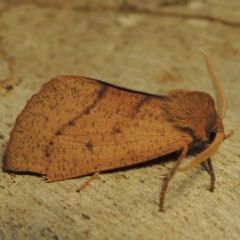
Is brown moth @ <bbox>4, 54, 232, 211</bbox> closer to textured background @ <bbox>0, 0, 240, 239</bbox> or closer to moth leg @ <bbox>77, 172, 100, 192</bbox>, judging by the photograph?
moth leg @ <bbox>77, 172, 100, 192</bbox>

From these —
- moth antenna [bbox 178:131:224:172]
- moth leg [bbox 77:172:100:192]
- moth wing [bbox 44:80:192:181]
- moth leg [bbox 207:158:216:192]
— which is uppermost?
moth antenna [bbox 178:131:224:172]

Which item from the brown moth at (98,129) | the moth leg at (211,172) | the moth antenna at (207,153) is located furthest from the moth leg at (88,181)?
the moth leg at (211,172)

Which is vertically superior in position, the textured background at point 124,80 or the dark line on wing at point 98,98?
the dark line on wing at point 98,98

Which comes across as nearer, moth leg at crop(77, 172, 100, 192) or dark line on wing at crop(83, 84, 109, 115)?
moth leg at crop(77, 172, 100, 192)

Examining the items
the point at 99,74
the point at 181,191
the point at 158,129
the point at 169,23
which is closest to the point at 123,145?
the point at 158,129

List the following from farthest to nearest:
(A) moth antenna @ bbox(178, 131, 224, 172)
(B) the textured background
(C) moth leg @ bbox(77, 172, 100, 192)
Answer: (C) moth leg @ bbox(77, 172, 100, 192)
(B) the textured background
(A) moth antenna @ bbox(178, 131, 224, 172)

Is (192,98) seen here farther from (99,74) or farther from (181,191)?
(99,74)

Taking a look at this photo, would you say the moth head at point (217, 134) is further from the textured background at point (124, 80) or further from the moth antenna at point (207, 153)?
the textured background at point (124, 80)

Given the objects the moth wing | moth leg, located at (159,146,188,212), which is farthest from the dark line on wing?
moth leg, located at (159,146,188,212)

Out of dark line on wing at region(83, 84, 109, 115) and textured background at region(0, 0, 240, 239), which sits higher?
dark line on wing at region(83, 84, 109, 115)
